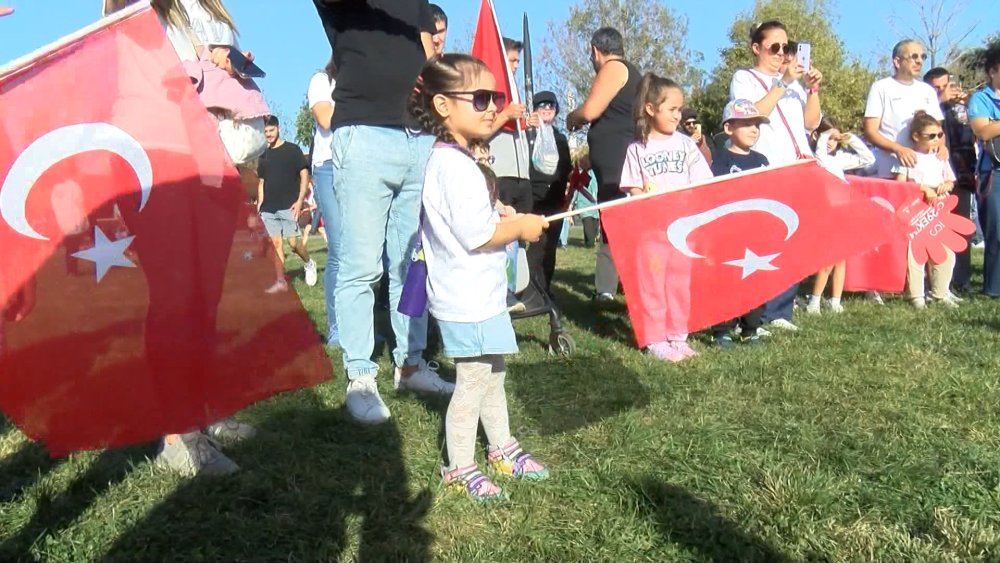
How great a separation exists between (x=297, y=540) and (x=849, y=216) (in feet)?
13.2

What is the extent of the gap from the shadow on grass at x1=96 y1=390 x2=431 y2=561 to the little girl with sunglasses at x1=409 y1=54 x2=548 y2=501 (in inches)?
11.4

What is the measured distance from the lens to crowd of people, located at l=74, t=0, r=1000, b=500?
311 centimetres

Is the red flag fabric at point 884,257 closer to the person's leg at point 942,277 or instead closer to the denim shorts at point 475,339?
the person's leg at point 942,277

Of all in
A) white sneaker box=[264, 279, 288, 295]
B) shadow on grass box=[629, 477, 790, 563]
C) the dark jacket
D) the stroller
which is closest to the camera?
shadow on grass box=[629, 477, 790, 563]

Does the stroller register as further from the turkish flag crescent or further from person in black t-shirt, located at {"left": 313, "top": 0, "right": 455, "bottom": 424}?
the turkish flag crescent

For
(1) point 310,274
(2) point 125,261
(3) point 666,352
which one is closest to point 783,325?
(3) point 666,352

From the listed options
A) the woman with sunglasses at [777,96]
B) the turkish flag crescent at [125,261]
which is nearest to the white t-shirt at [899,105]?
the woman with sunglasses at [777,96]

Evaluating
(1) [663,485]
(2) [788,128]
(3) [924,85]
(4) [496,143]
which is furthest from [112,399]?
(3) [924,85]

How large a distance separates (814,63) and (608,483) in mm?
39386

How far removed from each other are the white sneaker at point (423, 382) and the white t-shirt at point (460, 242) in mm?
1299

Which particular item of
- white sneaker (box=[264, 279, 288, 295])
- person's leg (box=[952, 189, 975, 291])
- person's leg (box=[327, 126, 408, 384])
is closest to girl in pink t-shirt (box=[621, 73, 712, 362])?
person's leg (box=[327, 126, 408, 384])

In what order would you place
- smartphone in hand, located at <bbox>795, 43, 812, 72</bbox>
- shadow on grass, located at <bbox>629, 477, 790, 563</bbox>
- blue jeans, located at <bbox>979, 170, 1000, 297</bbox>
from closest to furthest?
shadow on grass, located at <bbox>629, 477, 790, 563</bbox> → smartphone in hand, located at <bbox>795, 43, 812, 72</bbox> → blue jeans, located at <bbox>979, 170, 1000, 297</bbox>

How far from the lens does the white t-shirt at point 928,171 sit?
6.94 meters

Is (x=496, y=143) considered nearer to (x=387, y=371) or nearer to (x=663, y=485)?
(x=387, y=371)
